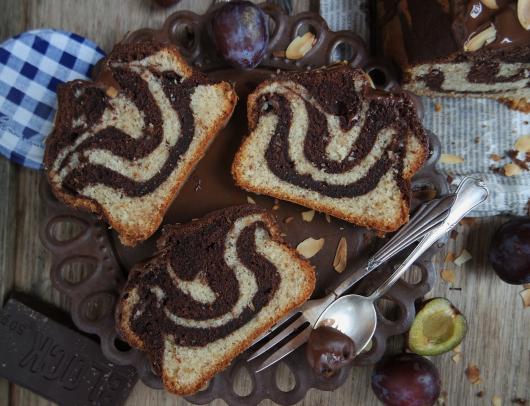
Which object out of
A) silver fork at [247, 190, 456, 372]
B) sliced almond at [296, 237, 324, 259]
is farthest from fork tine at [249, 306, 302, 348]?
sliced almond at [296, 237, 324, 259]

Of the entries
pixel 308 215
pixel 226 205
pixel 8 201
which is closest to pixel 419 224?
pixel 308 215

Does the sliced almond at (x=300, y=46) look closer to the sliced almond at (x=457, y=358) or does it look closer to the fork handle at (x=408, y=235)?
the fork handle at (x=408, y=235)

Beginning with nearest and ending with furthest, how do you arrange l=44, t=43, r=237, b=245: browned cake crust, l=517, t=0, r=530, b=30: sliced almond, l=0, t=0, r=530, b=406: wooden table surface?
l=517, t=0, r=530, b=30: sliced almond, l=44, t=43, r=237, b=245: browned cake crust, l=0, t=0, r=530, b=406: wooden table surface

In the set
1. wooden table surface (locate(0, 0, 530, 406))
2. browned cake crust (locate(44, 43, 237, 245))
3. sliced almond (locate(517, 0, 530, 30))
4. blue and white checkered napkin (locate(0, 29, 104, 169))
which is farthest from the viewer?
wooden table surface (locate(0, 0, 530, 406))

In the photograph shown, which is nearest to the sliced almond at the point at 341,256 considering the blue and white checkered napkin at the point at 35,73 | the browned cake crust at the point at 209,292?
the browned cake crust at the point at 209,292

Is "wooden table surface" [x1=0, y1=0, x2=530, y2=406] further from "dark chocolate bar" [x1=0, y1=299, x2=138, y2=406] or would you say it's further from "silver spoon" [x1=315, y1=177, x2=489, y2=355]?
"silver spoon" [x1=315, y1=177, x2=489, y2=355]

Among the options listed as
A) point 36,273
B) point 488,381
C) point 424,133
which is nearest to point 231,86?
point 424,133
